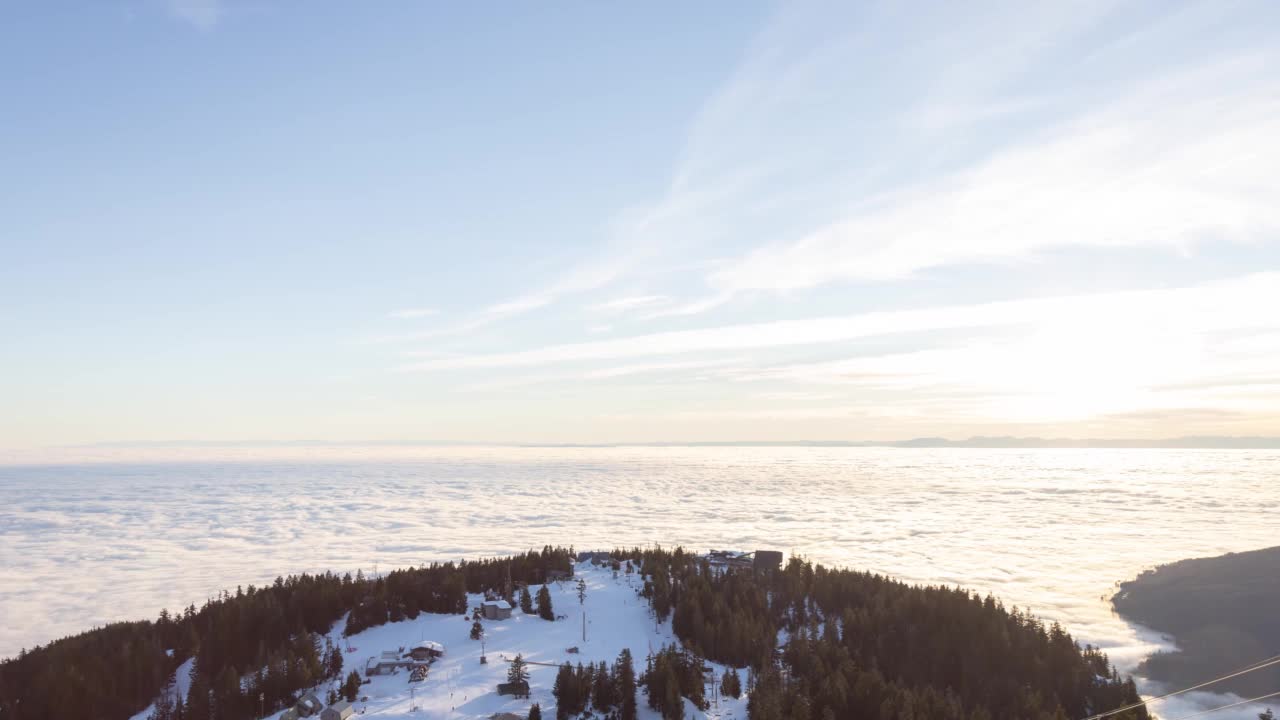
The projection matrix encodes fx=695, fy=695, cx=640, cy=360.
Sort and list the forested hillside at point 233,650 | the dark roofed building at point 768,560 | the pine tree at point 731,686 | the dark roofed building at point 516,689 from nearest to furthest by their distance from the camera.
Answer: the dark roofed building at point 516,689
the pine tree at point 731,686
the forested hillside at point 233,650
the dark roofed building at point 768,560

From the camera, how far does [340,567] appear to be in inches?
7402

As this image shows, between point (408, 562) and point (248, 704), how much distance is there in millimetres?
126528

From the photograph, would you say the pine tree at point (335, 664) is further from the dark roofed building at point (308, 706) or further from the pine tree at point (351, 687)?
the dark roofed building at point (308, 706)

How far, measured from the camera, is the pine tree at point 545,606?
280 feet

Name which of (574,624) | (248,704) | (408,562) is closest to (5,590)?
(408,562)

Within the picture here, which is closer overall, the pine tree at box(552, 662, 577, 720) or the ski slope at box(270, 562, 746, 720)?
the pine tree at box(552, 662, 577, 720)

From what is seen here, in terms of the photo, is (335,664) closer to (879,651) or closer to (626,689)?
(626,689)

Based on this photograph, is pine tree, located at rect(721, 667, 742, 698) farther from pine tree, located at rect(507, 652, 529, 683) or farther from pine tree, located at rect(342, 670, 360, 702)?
pine tree, located at rect(342, 670, 360, 702)

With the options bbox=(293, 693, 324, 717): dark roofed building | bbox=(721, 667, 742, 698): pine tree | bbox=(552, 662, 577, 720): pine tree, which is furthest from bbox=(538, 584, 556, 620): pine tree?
bbox=(293, 693, 324, 717): dark roofed building

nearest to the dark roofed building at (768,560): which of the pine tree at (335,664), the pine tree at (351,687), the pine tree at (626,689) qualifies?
the pine tree at (626,689)

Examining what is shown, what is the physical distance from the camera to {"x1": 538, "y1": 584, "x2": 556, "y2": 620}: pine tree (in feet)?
280

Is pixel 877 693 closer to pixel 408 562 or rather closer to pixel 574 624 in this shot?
pixel 574 624

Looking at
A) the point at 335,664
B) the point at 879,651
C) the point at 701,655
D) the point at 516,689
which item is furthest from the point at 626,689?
the point at 879,651

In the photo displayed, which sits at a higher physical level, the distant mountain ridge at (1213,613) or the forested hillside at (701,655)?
the forested hillside at (701,655)
